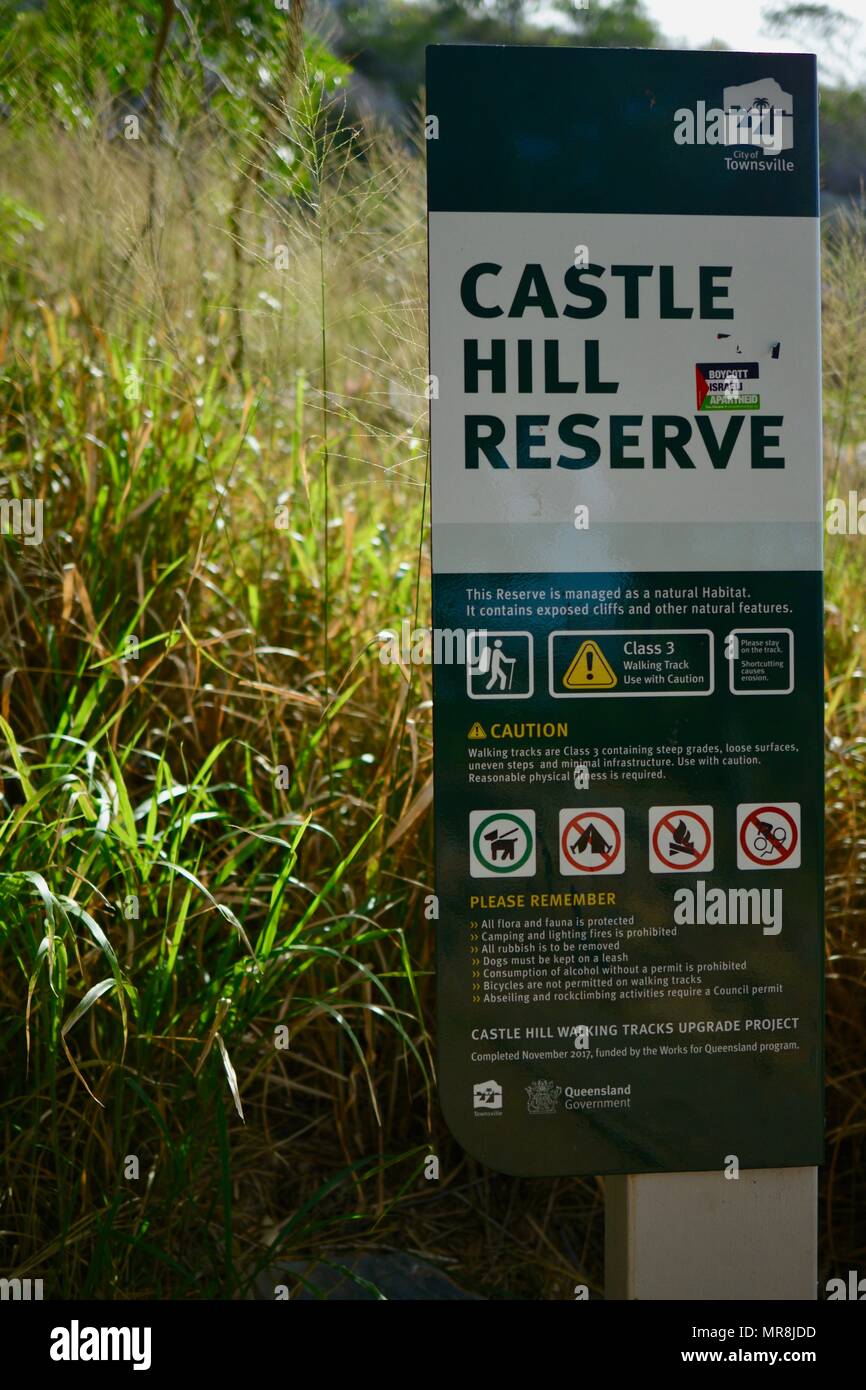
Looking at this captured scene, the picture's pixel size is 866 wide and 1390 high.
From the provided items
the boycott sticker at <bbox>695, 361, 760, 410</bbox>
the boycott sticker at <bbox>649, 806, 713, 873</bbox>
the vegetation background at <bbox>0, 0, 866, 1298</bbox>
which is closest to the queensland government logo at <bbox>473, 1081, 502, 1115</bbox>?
the vegetation background at <bbox>0, 0, 866, 1298</bbox>

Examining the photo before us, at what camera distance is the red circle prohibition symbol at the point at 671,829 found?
1.67 metres

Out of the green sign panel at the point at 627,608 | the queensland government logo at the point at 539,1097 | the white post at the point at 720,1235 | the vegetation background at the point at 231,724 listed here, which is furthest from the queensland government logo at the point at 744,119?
the white post at the point at 720,1235

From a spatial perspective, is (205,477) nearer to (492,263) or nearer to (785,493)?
(492,263)

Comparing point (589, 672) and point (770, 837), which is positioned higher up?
point (589, 672)

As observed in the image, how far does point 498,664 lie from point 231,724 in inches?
34.0

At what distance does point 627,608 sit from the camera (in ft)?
5.41

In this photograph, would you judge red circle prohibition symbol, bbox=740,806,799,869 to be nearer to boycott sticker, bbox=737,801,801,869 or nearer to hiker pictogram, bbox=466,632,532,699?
boycott sticker, bbox=737,801,801,869

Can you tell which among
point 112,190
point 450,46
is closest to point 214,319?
point 112,190

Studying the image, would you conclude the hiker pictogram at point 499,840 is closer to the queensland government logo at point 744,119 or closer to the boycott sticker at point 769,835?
the boycott sticker at point 769,835

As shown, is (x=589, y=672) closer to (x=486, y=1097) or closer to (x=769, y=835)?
(x=769, y=835)

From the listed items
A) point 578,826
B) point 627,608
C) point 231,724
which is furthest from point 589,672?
point 231,724

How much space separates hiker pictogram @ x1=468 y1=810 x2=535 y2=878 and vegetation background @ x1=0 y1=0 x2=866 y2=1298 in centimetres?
31

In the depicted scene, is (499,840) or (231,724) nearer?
(499,840)

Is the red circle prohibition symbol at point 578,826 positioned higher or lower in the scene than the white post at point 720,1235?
higher
